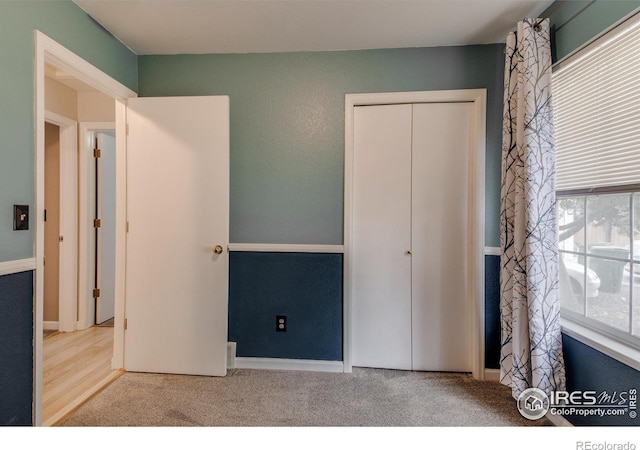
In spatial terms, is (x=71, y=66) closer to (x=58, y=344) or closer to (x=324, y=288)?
(x=324, y=288)

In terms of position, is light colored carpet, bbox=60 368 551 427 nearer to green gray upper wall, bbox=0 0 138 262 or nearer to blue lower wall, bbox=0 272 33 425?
blue lower wall, bbox=0 272 33 425

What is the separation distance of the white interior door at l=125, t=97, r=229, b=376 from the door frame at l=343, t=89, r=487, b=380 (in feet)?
2.85

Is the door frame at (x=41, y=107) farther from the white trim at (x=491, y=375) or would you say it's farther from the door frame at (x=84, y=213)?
the white trim at (x=491, y=375)

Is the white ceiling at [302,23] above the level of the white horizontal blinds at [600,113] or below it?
above

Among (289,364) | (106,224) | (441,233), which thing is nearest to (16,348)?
(289,364)

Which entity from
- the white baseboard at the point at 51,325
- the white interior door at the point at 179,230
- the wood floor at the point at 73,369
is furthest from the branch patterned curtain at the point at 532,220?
the white baseboard at the point at 51,325

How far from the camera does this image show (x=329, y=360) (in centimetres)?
224

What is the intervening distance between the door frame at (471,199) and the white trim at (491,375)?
0.09 feet

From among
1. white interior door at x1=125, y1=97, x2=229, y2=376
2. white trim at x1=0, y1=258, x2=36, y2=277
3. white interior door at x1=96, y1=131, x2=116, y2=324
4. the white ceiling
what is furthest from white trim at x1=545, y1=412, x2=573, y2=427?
white interior door at x1=96, y1=131, x2=116, y2=324

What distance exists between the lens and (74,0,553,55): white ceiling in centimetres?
176

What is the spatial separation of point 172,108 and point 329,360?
2143 mm

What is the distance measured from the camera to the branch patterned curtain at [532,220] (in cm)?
164
